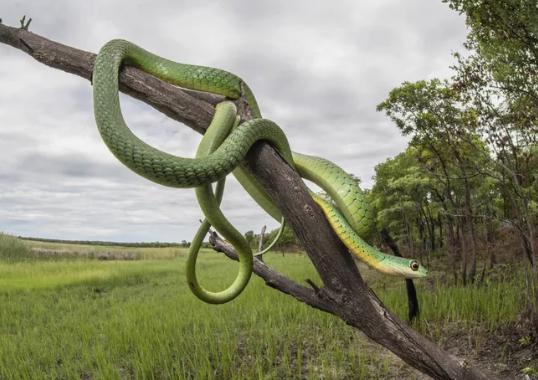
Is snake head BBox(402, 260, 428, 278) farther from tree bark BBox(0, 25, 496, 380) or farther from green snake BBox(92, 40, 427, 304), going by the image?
tree bark BBox(0, 25, 496, 380)

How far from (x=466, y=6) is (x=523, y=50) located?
1.48 metres

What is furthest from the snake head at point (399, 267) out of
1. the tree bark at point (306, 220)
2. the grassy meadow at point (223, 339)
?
the grassy meadow at point (223, 339)

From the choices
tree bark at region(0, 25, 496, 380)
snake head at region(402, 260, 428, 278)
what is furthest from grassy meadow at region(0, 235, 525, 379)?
snake head at region(402, 260, 428, 278)

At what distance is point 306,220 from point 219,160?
0.52 meters

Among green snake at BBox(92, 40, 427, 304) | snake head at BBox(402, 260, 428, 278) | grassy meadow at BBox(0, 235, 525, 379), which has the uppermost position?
green snake at BBox(92, 40, 427, 304)

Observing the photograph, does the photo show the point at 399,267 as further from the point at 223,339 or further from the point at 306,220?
the point at 223,339

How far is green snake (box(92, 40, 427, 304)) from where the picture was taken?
6.05ft

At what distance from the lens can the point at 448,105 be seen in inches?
519

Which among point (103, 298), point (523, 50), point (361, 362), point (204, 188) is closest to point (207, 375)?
point (361, 362)

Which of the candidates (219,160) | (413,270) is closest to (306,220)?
(219,160)

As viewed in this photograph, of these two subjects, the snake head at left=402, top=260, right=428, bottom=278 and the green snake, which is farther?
the snake head at left=402, top=260, right=428, bottom=278

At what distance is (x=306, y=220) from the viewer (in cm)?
212

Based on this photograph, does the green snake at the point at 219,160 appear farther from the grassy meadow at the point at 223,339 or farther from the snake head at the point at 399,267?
the grassy meadow at the point at 223,339

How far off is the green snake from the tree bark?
7 cm
